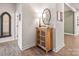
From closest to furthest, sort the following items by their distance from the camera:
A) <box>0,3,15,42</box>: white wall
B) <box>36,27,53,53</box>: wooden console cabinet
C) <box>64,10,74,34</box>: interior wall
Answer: <box>36,27,53,53</box>: wooden console cabinet
<box>0,3,15,42</box>: white wall
<box>64,10,74,34</box>: interior wall

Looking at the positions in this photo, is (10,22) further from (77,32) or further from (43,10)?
(77,32)

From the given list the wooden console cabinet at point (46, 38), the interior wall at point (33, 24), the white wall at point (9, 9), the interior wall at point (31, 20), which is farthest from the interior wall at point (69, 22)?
the wooden console cabinet at point (46, 38)

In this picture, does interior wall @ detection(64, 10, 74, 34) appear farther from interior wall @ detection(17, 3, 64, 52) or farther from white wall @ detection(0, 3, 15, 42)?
white wall @ detection(0, 3, 15, 42)

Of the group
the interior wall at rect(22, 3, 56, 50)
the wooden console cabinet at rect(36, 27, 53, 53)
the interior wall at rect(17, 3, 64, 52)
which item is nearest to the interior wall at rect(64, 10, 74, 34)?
the interior wall at rect(17, 3, 64, 52)

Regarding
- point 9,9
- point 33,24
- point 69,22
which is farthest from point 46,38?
point 69,22

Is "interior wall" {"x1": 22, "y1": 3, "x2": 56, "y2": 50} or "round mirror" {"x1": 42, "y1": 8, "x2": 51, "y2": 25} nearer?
"interior wall" {"x1": 22, "y1": 3, "x2": 56, "y2": 50}

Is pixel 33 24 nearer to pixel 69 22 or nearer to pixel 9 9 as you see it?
pixel 9 9

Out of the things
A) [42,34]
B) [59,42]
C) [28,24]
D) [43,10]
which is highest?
[43,10]

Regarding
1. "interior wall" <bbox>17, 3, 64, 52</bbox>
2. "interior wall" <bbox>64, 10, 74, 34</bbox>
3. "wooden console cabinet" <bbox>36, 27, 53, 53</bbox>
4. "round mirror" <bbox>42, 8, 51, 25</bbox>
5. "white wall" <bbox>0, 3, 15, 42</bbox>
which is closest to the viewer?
"wooden console cabinet" <bbox>36, 27, 53, 53</bbox>

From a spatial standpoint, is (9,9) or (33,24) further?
(9,9)

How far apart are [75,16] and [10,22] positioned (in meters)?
4.72

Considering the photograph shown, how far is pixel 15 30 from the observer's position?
15.8 ft

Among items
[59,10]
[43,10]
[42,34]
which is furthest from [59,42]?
[43,10]

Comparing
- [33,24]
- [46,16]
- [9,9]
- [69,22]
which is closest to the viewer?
[46,16]
